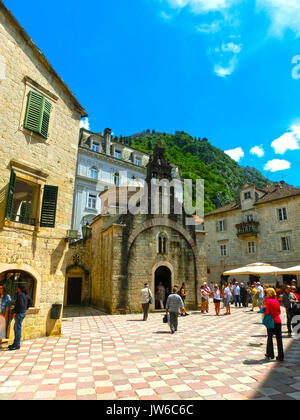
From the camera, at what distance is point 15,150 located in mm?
9602

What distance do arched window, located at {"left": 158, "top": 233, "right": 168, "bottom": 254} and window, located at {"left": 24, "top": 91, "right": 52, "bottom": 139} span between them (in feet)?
33.1

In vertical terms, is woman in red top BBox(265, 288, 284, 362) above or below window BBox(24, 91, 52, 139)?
below

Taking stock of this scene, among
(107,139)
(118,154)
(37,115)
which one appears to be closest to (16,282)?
(37,115)

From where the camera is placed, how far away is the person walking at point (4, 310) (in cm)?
805

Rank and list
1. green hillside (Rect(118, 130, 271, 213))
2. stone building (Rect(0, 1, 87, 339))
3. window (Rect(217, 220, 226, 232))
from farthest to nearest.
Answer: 1. green hillside (Rect(118, 130, 271, 213))
2. window (Rect(217, 220, 226, 232))
3. stone building (Rect(0, 1, 87, 339))

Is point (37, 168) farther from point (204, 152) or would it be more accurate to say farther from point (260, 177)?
point (260, 177)

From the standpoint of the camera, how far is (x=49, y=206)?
10.3 meters

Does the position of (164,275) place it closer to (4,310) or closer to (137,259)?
(137,259)

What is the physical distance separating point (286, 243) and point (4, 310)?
27456 mm

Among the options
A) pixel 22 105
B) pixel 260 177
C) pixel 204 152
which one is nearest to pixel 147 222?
pixel 22 105

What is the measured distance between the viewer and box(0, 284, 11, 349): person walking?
805 centimetres

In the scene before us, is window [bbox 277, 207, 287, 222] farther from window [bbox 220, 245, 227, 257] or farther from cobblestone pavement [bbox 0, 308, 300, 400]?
cobblestone pavement [bbox 0, 308, 300, 400]

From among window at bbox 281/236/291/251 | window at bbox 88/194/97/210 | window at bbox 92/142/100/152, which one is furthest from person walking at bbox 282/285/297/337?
window at bbox 92/142/100/152

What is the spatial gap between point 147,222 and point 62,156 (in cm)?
784
